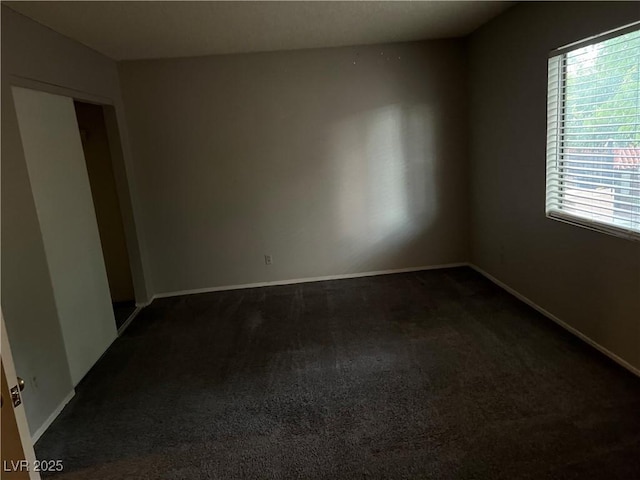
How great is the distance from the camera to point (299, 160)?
4.64 meters

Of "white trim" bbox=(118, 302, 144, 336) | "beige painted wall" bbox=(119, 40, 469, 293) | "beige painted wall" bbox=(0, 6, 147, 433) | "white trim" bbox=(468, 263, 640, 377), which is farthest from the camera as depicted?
"beige painted wall" bbox=(119, 40, 469, 293)

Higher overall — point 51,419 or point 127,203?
point 127,203

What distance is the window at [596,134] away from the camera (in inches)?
100

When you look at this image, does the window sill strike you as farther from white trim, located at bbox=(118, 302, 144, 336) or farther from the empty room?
white trim, located at bbox=(118, 302, 144, 336)

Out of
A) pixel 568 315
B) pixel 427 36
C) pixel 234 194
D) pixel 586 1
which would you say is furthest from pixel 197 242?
pixel 586 1

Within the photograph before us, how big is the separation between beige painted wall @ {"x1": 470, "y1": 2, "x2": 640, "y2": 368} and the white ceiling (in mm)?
403

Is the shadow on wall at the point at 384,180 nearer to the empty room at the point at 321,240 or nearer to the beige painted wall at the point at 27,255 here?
the empty room at the point at 321,240

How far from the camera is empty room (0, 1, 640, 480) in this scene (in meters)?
2.31

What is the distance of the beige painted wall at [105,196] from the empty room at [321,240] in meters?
0.02

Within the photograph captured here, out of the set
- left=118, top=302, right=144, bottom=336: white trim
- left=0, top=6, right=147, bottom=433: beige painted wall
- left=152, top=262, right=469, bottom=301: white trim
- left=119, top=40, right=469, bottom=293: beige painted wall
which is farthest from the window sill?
left=118, top=302, right=144, bottom=336: white trim

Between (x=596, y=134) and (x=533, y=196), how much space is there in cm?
79

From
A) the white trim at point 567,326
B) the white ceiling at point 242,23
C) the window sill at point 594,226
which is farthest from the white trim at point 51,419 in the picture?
the window sill at point 594,226

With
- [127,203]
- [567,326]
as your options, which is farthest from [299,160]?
[567,326]

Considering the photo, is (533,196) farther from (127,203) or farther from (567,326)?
(127,203)
